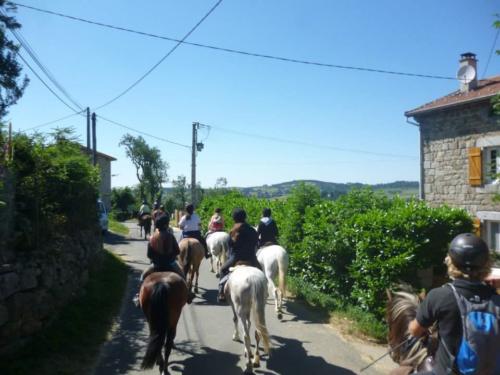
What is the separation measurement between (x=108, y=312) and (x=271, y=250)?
151 inches

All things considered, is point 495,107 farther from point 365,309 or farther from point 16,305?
point 16,305

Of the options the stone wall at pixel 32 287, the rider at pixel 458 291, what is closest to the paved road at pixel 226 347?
the stone wall at pixel 32 287

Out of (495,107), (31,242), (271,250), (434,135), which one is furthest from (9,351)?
(434,135)

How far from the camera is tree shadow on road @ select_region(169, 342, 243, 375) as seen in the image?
6117 millimetres

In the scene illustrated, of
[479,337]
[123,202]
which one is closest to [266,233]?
[479,337]

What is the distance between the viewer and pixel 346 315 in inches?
332

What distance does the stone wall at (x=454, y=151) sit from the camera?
55.2 feet

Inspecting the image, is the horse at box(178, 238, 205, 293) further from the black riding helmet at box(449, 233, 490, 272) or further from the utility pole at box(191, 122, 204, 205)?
the utility pole at box(191, 122, 204, 205)

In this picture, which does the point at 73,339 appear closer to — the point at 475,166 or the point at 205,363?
the point at 205,363

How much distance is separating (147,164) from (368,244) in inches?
2562

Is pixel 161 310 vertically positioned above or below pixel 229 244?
below

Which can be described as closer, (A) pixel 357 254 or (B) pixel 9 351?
(B) pixel 9 351

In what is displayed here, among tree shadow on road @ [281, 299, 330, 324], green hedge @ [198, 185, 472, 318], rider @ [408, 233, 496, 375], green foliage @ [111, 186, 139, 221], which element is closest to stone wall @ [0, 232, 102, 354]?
tree shadow on road @ [281, 299, 330, 324]

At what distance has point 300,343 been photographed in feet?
23.9
